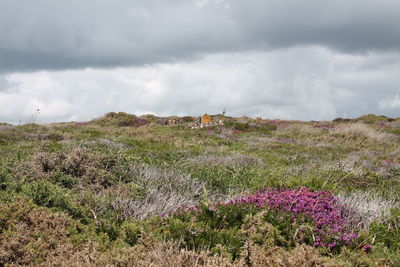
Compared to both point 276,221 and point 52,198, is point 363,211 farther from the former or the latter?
point 52,198

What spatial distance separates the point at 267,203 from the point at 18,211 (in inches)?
129

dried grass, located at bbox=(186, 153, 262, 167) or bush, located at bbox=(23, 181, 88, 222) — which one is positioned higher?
dried grass, located at bbox=(186, 153, 262, 167)

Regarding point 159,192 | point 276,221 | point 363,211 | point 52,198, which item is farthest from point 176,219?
point 363,211

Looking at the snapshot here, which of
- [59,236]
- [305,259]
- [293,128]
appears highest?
[293,128]

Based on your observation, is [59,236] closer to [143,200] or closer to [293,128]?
[143,200]

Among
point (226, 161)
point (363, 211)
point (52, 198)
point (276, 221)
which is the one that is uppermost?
point (226, 161)

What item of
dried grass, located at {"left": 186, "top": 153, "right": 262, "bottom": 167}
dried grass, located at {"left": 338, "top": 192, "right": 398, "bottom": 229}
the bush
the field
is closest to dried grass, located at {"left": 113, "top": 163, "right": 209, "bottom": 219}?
the field

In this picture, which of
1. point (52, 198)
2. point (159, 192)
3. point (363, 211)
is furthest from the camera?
point (159, 192)

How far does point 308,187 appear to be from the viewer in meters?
7.13

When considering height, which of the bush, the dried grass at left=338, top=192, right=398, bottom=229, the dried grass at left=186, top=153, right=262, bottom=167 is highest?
the dried grass at left=186, top=153, right=262, bottom=167

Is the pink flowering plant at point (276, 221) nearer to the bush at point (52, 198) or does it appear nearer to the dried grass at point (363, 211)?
the dried grass at point (363, 211)

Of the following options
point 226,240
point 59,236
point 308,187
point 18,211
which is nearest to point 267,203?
→ point 226,240

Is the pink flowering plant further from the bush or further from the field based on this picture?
the bush

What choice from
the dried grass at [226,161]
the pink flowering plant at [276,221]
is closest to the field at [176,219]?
the pink flowering plant at [276,221]
